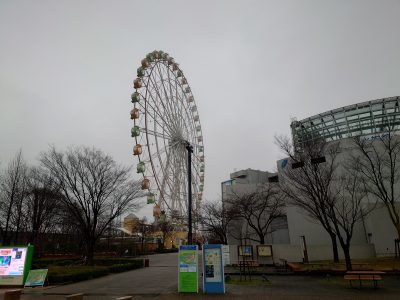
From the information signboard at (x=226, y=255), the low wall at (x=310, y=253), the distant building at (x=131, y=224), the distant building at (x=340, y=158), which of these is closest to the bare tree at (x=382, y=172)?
the distant building at (x=340, y=158)

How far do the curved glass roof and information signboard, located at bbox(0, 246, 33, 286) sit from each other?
130ft

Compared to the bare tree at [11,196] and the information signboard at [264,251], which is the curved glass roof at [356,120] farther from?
the bare tree at [11,196]

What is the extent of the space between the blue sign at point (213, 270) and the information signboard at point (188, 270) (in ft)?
1.37

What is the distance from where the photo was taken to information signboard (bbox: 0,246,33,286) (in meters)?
15.6

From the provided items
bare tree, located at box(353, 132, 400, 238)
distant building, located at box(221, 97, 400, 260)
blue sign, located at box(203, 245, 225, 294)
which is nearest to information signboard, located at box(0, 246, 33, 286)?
blue sign, located at box(203, 245, 225, 294)

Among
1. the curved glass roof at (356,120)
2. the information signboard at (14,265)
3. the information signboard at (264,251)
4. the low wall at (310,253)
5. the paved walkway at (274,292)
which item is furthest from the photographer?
the curved glass roof at (356,120)

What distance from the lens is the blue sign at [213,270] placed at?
13655 millimetres

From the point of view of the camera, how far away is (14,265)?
619 inches

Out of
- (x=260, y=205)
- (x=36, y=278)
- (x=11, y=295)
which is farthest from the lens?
(x=260, y=205)

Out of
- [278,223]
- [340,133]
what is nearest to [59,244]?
[278,223]

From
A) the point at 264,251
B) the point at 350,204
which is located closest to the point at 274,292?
the point at 264,251

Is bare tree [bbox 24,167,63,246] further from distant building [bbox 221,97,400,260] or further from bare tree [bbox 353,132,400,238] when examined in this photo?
bare tree [bbox 353,132,400,238]

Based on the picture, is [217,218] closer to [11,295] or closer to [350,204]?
[350,204]

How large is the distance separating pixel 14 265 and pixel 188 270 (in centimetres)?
920
